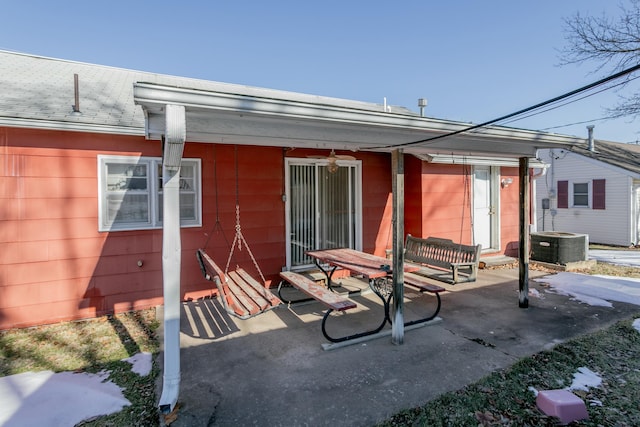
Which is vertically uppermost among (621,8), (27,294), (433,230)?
(621,8)

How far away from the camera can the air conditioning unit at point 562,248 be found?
7.31 metres

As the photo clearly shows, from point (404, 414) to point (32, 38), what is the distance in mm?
11730

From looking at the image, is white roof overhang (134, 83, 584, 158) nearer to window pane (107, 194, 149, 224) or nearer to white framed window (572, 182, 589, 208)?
window pane (107, 194, 149, 224)

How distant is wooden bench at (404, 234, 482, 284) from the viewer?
17.7 feet

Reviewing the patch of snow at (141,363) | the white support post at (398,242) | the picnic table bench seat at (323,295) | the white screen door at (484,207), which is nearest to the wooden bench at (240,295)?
the picnic table bench seat at (323,295)

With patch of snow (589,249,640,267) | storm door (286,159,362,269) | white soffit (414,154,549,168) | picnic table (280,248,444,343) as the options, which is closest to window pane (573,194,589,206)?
patch of snow (589,249,640,267)

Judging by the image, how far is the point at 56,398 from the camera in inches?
108

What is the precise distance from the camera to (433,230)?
716 cm

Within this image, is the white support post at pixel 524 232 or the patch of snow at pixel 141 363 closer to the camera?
the patch of snow at pixel 141 363

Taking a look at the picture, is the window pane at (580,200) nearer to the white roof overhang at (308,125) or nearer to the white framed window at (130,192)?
the white roof overhang at (308,125)

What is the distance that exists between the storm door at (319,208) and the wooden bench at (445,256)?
1130 mm

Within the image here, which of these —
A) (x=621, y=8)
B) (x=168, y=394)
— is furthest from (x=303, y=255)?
(x=621, y=8)

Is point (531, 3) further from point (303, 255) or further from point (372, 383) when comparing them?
point (372, 383)

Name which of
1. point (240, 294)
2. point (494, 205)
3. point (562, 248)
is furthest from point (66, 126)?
point (562, 248)
